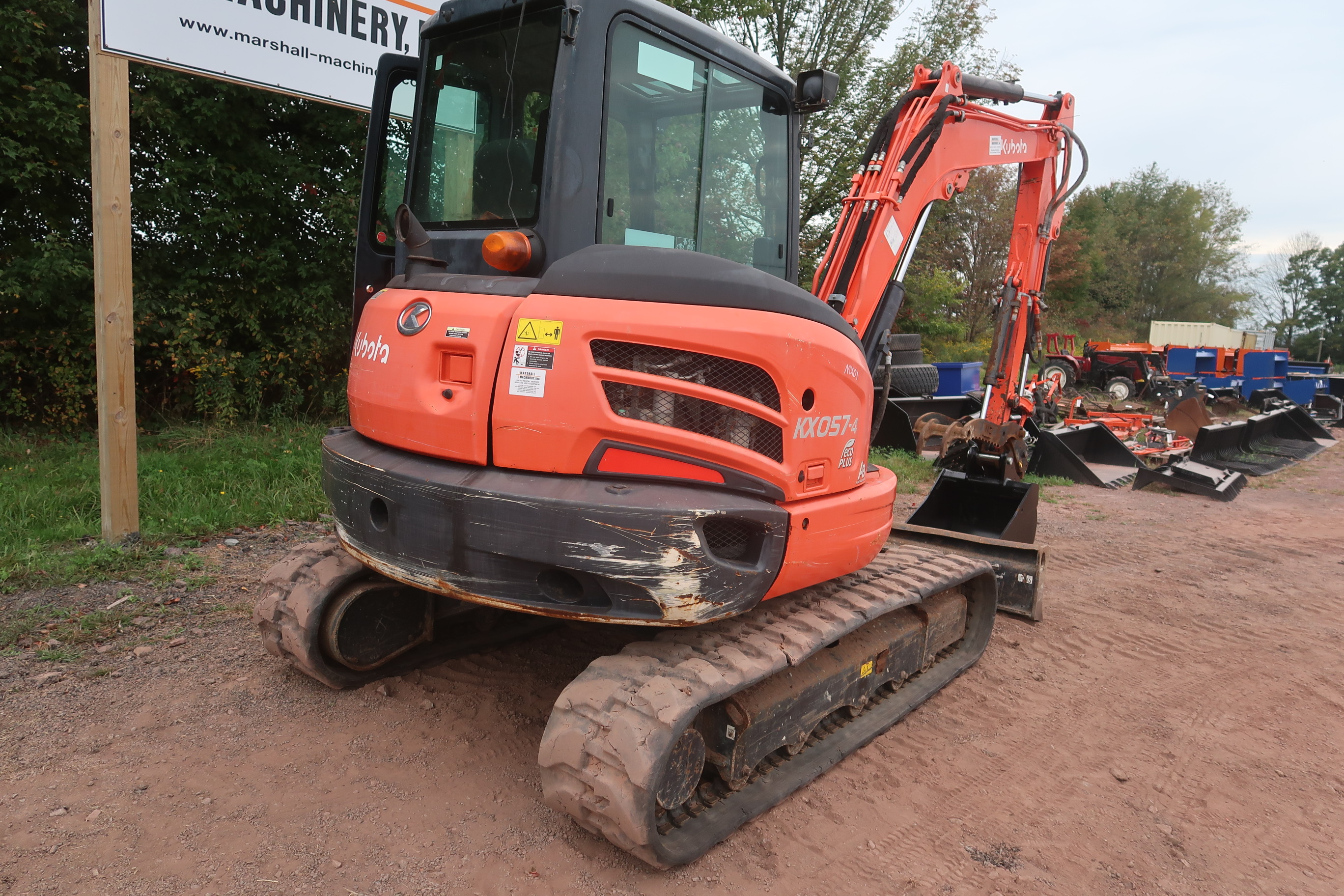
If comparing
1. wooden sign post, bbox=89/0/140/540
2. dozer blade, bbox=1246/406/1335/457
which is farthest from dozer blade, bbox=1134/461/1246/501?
wooden sign post, bbox=89/0/140/540

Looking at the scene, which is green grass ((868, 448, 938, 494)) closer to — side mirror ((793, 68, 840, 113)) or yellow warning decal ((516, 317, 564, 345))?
side mirror ((793, 68, 840, 113))

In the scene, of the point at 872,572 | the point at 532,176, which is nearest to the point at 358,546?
the point at 532,176

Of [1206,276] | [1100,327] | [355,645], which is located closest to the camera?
[355,645]

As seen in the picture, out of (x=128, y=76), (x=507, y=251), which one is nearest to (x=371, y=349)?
(x=507, y=251)

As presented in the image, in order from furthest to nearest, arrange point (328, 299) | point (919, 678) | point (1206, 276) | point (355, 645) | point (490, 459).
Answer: point (1206, 276), point (328, 299), point (919, 678), point (355, 645), point (490, 459)

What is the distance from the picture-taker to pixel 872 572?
354cm

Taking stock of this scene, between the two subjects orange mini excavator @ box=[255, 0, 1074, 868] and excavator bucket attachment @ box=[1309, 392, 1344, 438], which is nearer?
orange mini excavator @ box=[255, 0, 1074, 868]

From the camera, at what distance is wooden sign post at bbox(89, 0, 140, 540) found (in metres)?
4.59

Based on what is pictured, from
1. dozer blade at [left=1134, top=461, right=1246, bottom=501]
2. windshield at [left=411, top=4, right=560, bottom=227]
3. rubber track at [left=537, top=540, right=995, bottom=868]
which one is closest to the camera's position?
rubber track at [left=537, top=540, right=995, bottom=868]

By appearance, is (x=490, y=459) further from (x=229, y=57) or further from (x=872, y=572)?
(x=229, y=57)

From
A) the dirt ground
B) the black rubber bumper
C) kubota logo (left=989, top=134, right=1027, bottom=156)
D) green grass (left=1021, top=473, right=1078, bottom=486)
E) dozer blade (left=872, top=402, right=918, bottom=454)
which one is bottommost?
the dirt ground

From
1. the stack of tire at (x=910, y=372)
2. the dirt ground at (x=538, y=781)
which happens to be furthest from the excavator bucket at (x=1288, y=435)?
the dirt ground at (x=538, y=781)

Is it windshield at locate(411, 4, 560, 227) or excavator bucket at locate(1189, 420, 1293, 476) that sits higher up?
windshield at locate(411, 4, 560, 227)

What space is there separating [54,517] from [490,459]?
13.8ft
